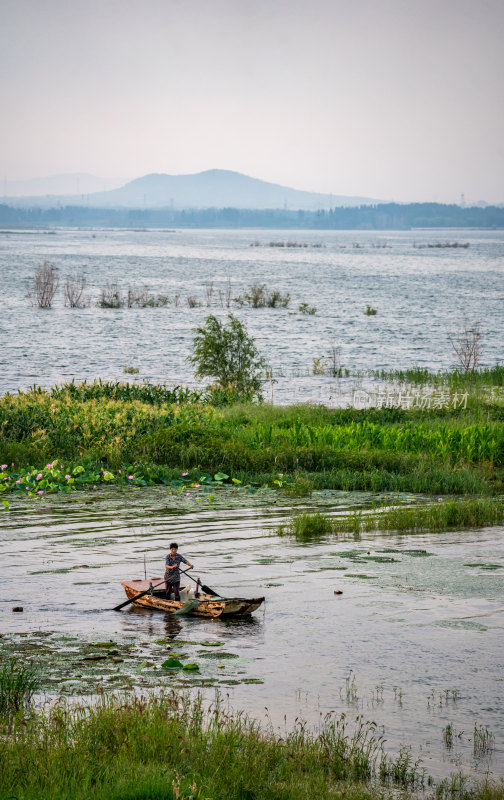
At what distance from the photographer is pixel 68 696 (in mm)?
10023

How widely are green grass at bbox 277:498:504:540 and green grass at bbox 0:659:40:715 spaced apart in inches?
331

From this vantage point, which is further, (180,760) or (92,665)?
(92,665)

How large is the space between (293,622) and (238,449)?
1149 centimetres

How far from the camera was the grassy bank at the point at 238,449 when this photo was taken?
898 inches

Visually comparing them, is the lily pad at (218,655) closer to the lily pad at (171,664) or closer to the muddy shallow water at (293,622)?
the muddy shallow water at (293,622)

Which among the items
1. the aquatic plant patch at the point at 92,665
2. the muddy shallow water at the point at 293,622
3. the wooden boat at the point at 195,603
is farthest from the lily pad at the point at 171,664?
the wooden boat at the point at 195,603

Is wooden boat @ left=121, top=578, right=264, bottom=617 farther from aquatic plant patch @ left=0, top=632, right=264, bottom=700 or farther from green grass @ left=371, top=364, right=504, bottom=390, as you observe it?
green grass @ left=371, top=364, right=504, bottom=390

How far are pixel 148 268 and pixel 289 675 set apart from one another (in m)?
132

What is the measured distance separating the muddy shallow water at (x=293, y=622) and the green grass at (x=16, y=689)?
0.94 feet

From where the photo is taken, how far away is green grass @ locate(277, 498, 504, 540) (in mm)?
18328

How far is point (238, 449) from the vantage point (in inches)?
958

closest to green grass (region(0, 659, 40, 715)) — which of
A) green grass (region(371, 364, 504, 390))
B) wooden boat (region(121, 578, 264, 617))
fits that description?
wooden boat (region(121, 578, 264, 617))

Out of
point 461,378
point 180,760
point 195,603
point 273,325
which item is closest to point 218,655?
point 195,603

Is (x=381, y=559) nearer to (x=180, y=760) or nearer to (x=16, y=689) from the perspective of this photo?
(x=16, y=689)
